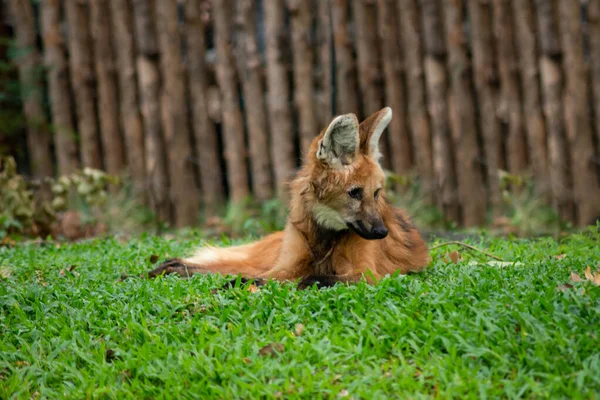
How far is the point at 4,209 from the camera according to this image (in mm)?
6641

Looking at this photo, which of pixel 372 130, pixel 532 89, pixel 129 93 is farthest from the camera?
pixel 129 93

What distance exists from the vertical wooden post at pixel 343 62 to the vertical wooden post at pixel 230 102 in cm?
119

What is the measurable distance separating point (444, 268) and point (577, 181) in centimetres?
351

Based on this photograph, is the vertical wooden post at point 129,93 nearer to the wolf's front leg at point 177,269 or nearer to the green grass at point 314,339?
the wolf's front leg at point 177,269

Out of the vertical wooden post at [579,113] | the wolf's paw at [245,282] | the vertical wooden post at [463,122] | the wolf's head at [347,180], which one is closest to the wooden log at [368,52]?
the vertical wooden post at [463,122]

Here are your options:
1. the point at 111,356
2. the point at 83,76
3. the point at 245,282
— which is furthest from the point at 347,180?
the point at 83,76

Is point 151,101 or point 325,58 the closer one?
point 325,58

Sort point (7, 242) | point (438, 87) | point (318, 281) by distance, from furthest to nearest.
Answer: point (438, 87) → point (7, 242) → point (318, 281)

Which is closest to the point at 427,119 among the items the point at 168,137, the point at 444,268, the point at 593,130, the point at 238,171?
the point at 593,130

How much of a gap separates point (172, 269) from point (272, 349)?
153cm

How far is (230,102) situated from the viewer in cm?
779

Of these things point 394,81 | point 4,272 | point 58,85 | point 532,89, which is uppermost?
point 58,85

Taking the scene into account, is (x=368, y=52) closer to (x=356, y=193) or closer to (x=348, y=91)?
(x=348, y=91)

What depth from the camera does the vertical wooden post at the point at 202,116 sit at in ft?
26.0
